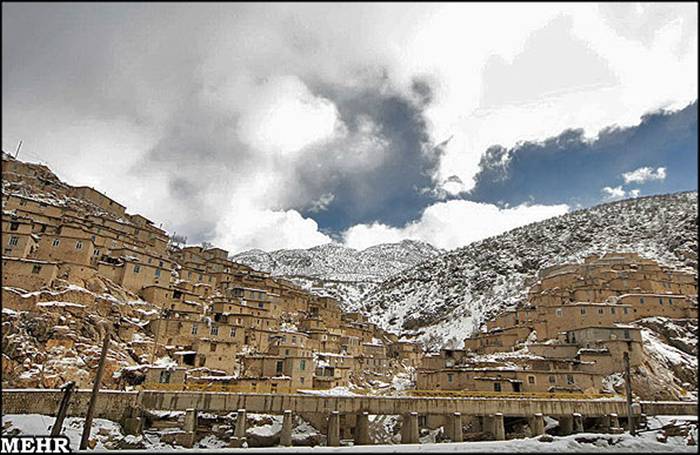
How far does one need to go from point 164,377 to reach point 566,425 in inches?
1370

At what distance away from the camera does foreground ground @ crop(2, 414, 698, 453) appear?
23078 mm

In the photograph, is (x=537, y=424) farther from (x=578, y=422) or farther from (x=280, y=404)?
(x=280, y=404)

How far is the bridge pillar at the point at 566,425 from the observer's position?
37.4 m

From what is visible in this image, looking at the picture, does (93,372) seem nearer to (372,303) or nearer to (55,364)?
(55,364)

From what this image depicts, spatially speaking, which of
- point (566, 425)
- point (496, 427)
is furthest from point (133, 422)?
→ point (566, 425)

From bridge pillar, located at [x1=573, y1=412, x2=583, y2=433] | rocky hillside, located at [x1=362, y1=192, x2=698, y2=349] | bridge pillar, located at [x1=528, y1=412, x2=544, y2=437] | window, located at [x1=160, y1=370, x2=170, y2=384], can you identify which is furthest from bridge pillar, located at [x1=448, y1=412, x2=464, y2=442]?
rocky hillside, located at [x1=362, y1=192, x2=698, y2=349]

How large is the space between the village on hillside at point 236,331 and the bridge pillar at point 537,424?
0.52 feet

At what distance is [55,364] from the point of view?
34.5 meters

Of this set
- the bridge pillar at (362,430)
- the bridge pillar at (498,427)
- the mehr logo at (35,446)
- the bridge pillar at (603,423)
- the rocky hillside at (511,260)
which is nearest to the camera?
the mehr logo at (35,446)

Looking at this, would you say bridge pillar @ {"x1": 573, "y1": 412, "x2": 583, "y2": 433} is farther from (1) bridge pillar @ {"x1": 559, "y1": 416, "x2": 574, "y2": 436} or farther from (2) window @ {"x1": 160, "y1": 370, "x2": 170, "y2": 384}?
(2) window @ {"x1": 160, "y1": 370, "x2": 170, "y2": 384}

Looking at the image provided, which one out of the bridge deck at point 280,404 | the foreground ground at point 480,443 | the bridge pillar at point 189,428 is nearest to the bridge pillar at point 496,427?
the bridge deck at point 280,404

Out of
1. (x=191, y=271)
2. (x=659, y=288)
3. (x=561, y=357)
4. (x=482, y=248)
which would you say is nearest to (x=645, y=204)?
(x=482, y=248)

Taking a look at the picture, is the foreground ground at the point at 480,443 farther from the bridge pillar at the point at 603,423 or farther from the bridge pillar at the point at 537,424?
the bridge pillar at the point at 537,424

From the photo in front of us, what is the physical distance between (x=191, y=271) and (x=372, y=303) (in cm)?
7844
